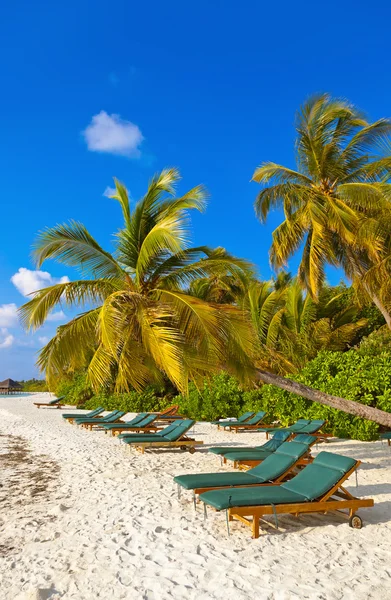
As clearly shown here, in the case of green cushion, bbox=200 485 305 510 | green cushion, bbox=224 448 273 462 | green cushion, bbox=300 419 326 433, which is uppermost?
green cushion, bbox=300 419 326 433

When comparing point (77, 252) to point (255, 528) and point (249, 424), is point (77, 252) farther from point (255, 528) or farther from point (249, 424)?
point (249, 424)

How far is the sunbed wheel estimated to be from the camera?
16.3 feet

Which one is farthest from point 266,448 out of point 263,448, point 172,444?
point 172,444

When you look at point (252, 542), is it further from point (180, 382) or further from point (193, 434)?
point (193, 434)

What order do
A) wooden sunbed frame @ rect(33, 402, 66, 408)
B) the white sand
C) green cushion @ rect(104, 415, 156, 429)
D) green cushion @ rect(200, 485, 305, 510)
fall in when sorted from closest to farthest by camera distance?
1. the white sand
2. green cushion @ rect(200, 485, 305, 510)
3. green cushion @ rect(104, 415, 156, 429)
4. wooden sunbed frame @ rect(33, 402, 66, 408)

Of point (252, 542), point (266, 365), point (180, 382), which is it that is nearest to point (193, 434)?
point (266, 365)

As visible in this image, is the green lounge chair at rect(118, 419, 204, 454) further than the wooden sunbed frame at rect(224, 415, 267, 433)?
No

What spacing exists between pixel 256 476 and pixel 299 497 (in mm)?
1024

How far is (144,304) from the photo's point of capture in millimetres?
7219

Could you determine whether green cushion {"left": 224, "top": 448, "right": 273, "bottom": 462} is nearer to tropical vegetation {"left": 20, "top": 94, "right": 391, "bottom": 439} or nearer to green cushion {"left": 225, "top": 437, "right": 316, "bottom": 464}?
green cushion {"left": 225, "top": 437, "right": 316, "bottom": 464}

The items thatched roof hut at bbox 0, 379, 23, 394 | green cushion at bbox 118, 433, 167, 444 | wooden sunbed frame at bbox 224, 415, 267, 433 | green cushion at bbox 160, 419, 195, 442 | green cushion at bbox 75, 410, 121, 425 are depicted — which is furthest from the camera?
thatched roof hut at bbox 0, 379, 23, 394

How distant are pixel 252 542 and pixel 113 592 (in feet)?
5.11

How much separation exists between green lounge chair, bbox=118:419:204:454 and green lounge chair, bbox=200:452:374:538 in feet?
15.3

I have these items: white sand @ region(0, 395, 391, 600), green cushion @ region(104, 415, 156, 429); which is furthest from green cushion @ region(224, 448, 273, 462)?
green cushion @ region(104, 415, 156, 429)
